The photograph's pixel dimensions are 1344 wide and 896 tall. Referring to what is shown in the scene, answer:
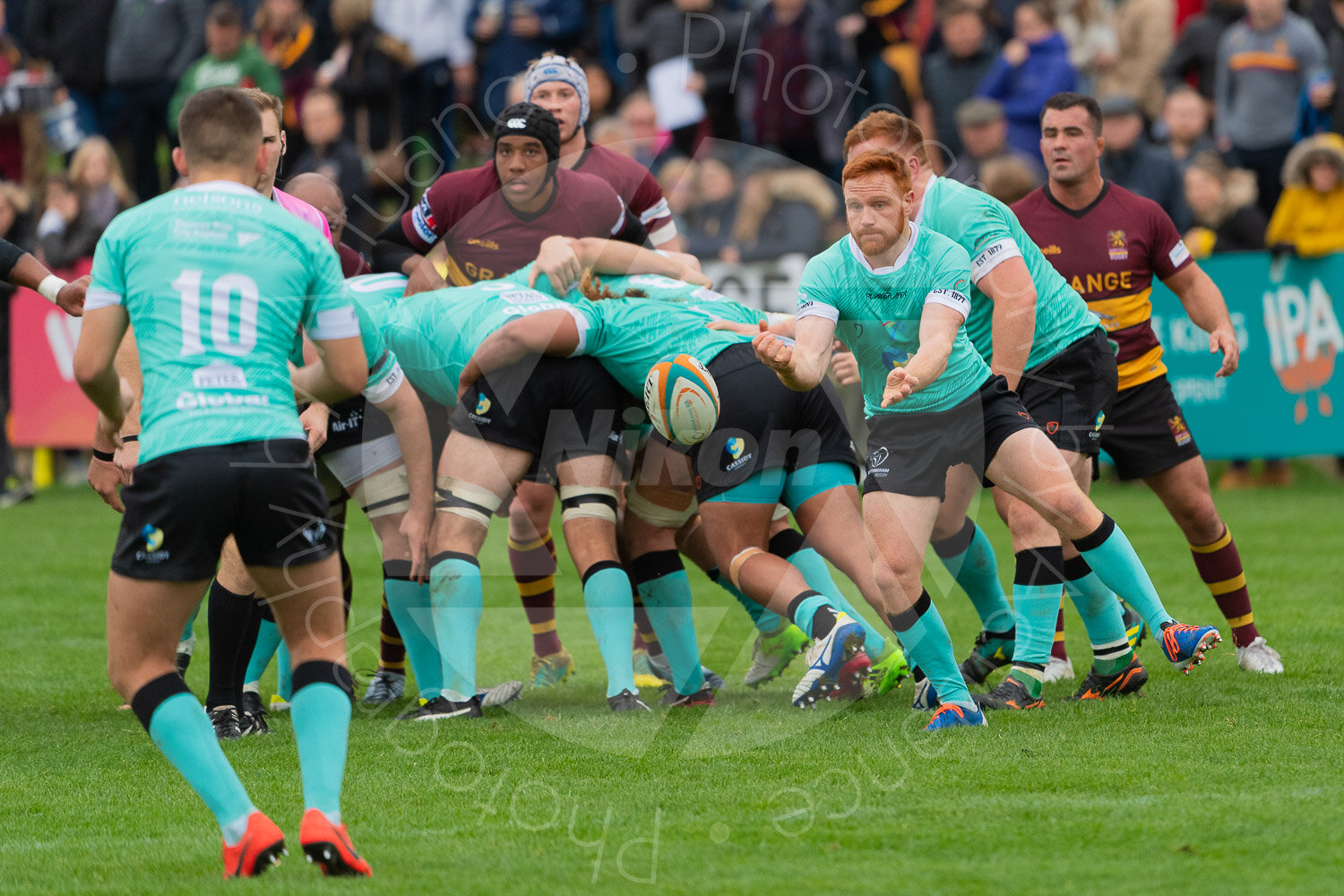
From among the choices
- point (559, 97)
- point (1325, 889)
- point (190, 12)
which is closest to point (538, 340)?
point (559, 97)

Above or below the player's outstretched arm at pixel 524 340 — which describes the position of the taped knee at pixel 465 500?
below

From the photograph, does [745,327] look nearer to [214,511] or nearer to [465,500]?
[465,500]

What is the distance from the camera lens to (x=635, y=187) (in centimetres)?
837

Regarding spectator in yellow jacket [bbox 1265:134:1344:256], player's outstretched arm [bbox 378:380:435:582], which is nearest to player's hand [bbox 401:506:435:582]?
player's outstretched arm [bbox 378:380:435:582]

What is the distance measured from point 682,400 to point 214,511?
98.8 inches

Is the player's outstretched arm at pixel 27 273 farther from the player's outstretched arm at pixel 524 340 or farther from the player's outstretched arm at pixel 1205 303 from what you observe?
the player's outstretched arm at pixel 1205 303

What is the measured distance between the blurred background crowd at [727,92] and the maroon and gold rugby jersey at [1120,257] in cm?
478

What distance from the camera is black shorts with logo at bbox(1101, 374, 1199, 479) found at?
23.1 ft

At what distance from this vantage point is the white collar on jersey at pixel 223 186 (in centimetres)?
423

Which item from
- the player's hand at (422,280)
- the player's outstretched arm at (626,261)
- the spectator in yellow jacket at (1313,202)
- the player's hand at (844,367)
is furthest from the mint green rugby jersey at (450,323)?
the spectator in yellow jacket at (1313,202)

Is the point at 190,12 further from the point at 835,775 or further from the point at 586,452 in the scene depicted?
the point at 835,775

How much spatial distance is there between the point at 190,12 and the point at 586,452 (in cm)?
1050

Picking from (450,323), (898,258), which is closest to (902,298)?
(898,258)

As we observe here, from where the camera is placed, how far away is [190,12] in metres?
15.5
